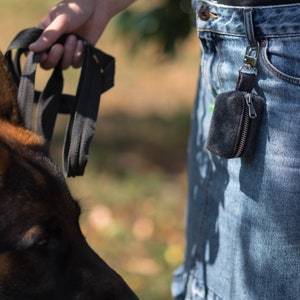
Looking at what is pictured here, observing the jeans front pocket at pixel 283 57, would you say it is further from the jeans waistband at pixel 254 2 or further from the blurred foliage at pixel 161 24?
the blurred foliage at pixel 161 24

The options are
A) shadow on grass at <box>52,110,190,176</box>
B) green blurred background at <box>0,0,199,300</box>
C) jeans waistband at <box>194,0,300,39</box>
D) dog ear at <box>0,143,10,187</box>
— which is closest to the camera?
jeans waistband at <box>194,0,300,39</box>

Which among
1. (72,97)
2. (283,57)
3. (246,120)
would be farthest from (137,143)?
(283,57)

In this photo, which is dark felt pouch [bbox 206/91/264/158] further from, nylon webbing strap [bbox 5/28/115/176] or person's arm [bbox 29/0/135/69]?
person's arm [bbox 29/0/135/69]

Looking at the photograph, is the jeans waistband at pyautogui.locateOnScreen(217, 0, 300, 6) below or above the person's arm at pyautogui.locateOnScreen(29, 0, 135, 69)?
above

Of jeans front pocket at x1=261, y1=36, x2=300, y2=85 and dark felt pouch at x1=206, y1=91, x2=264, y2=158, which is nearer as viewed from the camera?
jeans front pocket at x1=261, y1=36, x2=300, y2=85

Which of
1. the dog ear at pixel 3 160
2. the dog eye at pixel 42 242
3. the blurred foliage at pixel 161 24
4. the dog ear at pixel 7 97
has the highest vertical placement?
the dog ear at pixel 7 97

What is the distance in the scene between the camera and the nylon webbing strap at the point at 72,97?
2830 mm

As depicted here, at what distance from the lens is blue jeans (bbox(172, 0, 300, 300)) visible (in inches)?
92.1

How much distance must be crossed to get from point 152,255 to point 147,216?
59 cm

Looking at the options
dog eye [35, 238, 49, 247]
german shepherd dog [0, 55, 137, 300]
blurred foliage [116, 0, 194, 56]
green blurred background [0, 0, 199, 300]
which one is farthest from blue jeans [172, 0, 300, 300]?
blurred foliage [116, 0, 194, 56]

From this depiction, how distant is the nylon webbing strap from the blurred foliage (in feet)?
9.15

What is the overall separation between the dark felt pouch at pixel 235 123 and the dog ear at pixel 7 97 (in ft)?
2.44

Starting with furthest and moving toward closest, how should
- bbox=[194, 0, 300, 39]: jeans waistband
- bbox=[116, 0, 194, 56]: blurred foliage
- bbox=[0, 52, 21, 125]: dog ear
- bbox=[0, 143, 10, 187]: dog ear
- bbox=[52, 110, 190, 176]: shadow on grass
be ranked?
bbox=[52, 110, 190, 176]: shadow on grass
bbox=[116, 0, 194, 56]: blurred foliage
bbox=[0, 52, 21, 125]: dog ear
bbox=[0, 143, 10, 187]: dog ear
bbox=[194, 0, 300, 39]: jeans waistband

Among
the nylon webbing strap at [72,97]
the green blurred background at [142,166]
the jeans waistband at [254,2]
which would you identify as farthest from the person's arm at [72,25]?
the green blurred background at [142,166]
